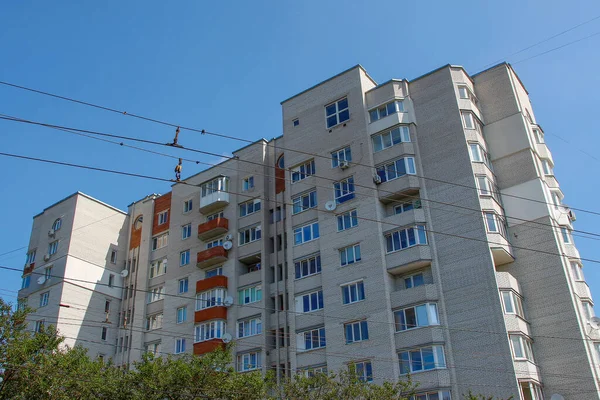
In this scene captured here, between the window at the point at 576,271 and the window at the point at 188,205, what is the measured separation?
27744 millimetres

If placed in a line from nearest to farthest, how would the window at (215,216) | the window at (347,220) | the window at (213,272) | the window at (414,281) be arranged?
the window at (414,281) → the window at (347,220) → the window at (213,272) → the window at (215,216)

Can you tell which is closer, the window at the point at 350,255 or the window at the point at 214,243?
the window at the point at 350,255

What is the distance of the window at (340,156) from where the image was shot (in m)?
41.2

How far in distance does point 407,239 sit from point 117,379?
695 inches

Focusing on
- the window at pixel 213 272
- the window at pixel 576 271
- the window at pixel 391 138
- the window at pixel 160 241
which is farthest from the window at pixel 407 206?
the window at pixel 160 241

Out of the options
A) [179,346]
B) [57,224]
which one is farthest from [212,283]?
[57,224]

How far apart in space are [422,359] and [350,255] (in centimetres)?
779

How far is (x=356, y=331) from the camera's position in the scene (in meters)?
35.7

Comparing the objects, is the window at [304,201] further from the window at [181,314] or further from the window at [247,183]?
the window at [181,314]

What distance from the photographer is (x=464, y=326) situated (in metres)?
32.9

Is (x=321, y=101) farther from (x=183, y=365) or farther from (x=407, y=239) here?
(x=183, y=365)

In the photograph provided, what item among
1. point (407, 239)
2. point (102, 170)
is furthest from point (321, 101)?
point (102, 170)

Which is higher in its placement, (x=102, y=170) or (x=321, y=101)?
(x=321, y=101)

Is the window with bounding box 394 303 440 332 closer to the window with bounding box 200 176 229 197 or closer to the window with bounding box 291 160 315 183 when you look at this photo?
the window with bounding box 291 160 315 183
